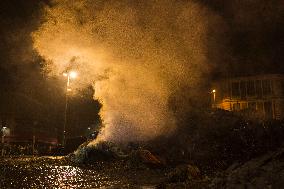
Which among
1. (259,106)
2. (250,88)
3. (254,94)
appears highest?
(250,88)

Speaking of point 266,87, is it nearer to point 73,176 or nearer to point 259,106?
point 259,106

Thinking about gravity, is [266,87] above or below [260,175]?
above

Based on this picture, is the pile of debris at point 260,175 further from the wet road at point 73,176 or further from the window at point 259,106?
the window at point 259,106

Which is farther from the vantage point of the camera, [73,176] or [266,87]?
[266,87]

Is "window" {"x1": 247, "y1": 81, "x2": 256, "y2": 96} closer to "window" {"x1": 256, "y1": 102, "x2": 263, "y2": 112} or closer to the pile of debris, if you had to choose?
"window" {"x1": 256, "y1": 102, "x2": 263, "y2": 112}

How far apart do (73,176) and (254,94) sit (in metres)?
28.0

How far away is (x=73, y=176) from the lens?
1595 centimetres

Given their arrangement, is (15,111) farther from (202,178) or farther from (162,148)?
(202,178)

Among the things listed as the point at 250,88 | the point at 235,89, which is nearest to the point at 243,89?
the point at 250,88

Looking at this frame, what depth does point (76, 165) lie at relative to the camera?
2005 cm

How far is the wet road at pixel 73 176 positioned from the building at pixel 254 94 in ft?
70.6

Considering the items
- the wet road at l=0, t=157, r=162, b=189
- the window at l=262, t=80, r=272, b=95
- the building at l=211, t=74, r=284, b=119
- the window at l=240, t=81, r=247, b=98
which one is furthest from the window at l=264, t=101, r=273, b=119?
the wet road at l=0, t=157, r=162, b=189

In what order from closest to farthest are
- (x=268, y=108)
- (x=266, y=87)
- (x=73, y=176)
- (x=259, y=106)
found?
(x=73, y=176)
(x=268, y=108)
(x=266, y=87)
(x=259, y=106)

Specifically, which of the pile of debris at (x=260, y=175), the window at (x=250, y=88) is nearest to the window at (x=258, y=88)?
the window at (x=250, y=88)
